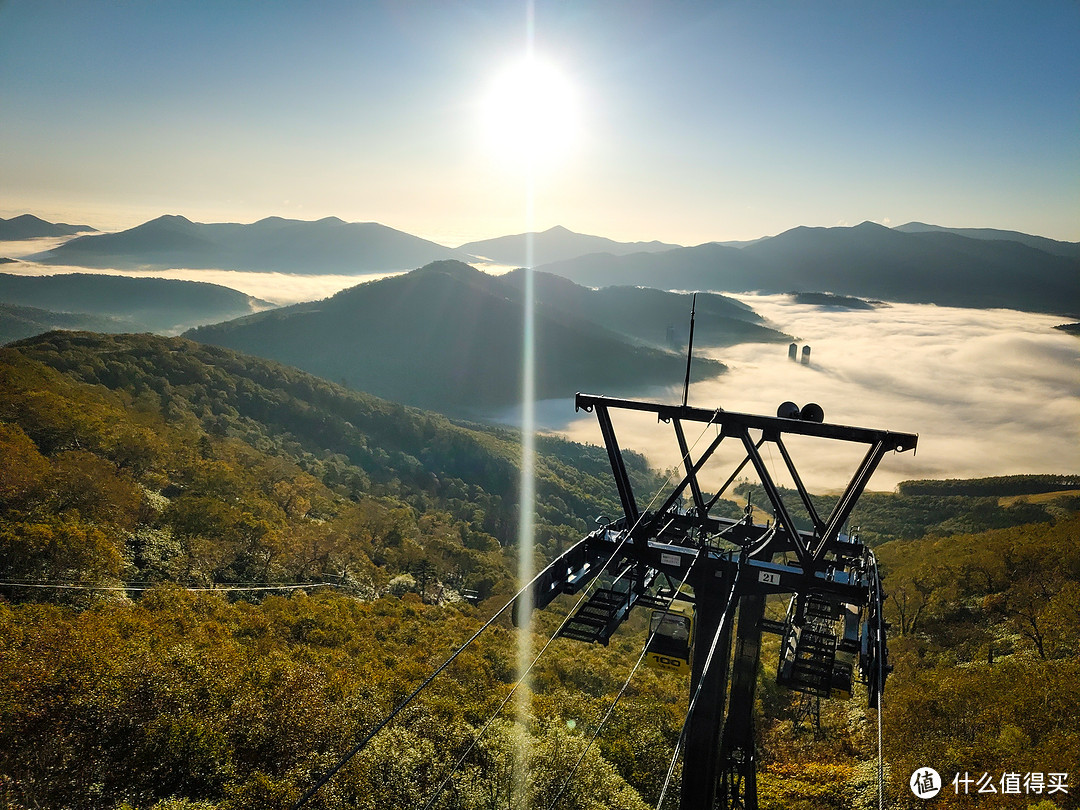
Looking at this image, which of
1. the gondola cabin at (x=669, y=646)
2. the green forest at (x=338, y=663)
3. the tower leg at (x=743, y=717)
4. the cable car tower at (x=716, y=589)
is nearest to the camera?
the cable car tower at (x=716, y=589)

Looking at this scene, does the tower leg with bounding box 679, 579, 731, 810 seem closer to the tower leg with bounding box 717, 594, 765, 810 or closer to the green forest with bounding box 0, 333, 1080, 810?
the tower leg with bounding box 717, 594, 765, 810

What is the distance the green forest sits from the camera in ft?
54.7

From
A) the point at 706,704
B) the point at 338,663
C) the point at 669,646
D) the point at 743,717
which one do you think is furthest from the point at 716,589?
the point at 338,663

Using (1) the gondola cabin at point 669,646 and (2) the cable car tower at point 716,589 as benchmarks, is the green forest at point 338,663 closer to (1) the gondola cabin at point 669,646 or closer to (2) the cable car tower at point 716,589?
(1) the gondola cabin at point 669,646

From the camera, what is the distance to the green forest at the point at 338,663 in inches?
657

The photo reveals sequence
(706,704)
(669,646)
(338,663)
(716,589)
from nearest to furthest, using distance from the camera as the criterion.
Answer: (716,589) → (706,704) → (669,646) → (338,663)

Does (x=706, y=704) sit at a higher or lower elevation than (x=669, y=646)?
lower

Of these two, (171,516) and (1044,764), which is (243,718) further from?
(171,516)

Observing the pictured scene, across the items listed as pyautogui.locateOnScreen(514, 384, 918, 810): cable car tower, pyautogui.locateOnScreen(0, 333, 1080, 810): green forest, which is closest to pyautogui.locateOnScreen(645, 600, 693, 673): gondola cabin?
pyautogui.locateOnScreen(514, 384, 918, 810): cable car tower

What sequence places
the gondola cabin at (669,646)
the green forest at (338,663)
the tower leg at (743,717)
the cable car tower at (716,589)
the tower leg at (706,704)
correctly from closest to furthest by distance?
1. the cable car tower at (716,589)
2. the tower leg at (706,704)
3. the gondola cabin at (669,646)
4. the tower leg at (743,717)
5. the green forest at (338,663)

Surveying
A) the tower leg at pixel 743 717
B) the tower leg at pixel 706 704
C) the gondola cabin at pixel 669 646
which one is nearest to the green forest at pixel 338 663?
the tower leg at pixel 743 717

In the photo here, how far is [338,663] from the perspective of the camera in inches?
1079

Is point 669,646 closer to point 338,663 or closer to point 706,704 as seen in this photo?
point 706,704

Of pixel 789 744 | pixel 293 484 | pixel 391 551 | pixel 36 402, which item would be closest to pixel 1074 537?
pixel 789 744
